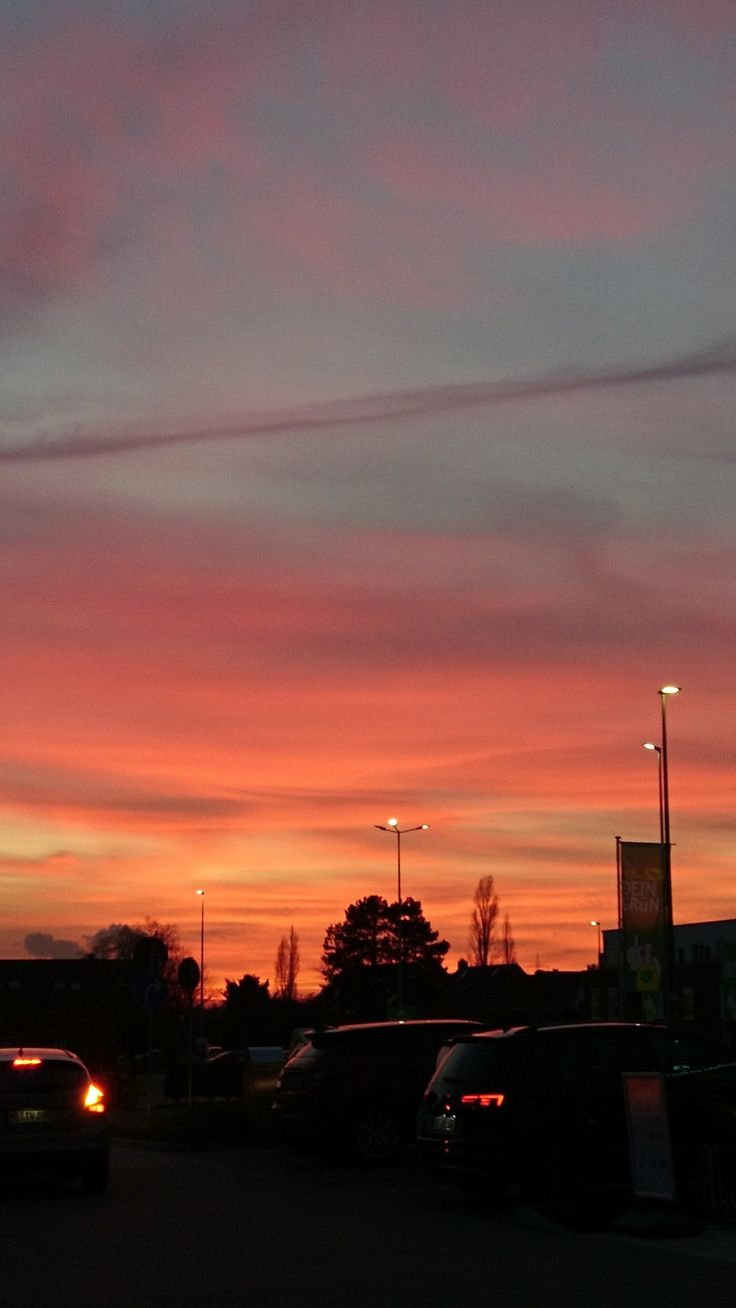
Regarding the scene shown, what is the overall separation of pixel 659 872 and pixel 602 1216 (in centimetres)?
2376

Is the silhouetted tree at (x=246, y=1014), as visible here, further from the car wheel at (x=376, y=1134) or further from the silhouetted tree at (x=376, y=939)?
the car wheel at (x=376, y=1134)

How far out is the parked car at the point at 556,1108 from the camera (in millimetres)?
15391

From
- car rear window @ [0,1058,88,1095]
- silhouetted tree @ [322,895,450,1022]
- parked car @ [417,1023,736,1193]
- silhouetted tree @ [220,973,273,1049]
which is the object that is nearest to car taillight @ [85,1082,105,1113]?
car rear window @ [0,1058,88,1095]

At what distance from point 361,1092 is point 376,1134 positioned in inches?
21.6

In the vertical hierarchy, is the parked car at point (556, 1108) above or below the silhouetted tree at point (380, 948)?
below

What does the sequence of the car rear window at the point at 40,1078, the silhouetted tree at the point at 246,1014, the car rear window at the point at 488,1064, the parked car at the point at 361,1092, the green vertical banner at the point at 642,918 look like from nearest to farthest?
the car rear window at the point at 488,1064
the car rear window at the point at 40,1078
the parked car at the point at 361,1092
the green vertical banner at the point at 642,918
the silhouetted tree at the point at 246,1014

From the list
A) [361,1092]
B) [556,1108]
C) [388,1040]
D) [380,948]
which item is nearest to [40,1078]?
[361,1092]

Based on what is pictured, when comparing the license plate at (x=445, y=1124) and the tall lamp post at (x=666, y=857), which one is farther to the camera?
the tall lamp post at (x=666, y=857)

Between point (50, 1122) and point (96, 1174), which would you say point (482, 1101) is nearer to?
point (96, 1174)

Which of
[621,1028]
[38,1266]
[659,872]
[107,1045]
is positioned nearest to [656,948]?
[659,872]

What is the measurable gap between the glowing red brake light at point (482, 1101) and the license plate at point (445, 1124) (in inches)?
7.8

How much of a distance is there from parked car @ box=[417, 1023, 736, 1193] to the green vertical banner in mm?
20339

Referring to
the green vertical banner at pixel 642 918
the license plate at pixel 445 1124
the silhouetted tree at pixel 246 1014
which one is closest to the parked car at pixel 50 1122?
the license plate at pixel 445 1124

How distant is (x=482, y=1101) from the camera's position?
51.1ft
